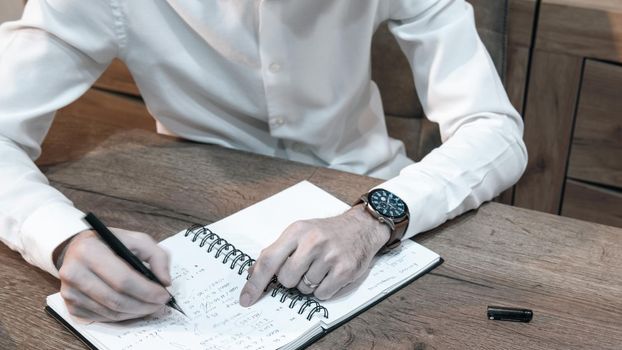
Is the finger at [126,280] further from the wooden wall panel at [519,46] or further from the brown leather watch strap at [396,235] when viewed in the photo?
the wooden wall panel at [519,46]

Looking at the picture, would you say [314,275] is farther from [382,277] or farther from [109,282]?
[109,282]

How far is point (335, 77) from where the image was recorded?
4.36 ft

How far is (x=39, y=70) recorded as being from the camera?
1.18 m

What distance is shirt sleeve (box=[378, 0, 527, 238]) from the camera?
1.13 metres

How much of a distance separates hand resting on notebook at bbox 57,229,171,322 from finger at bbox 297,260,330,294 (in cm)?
16

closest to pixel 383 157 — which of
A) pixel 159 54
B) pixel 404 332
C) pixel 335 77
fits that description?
pixel 335 77

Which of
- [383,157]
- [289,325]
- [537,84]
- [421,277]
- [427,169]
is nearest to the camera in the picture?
[289,325]

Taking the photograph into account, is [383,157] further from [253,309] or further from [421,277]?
[253,309]

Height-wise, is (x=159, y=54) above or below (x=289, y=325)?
above

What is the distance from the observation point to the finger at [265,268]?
0.92 metres

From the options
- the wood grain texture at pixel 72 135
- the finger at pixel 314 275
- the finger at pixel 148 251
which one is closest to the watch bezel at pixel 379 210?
the finger at pixel 314 275

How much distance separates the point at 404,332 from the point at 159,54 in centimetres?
63

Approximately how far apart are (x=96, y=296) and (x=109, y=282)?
2 centimetres

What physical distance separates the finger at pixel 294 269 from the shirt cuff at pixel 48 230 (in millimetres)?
262
